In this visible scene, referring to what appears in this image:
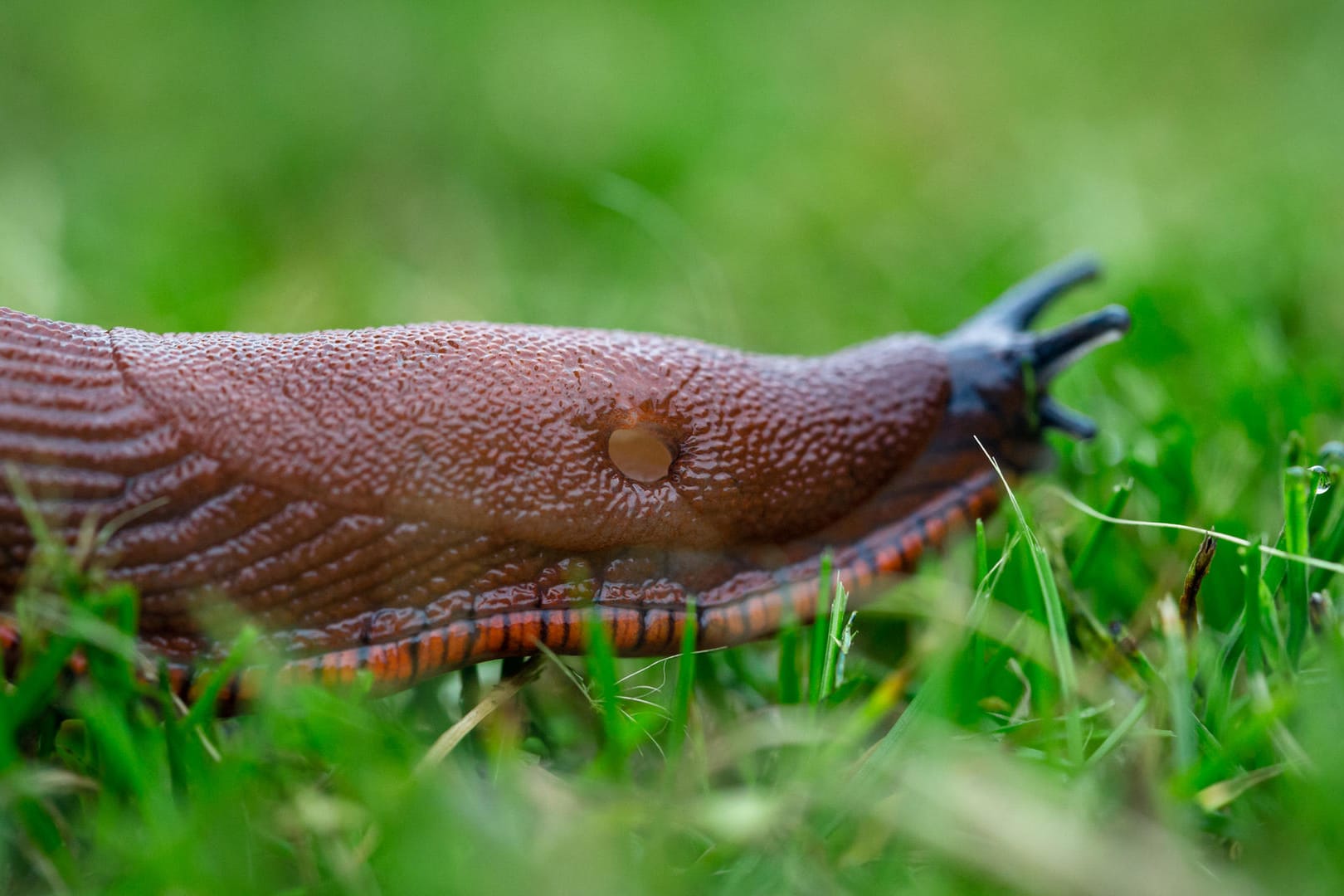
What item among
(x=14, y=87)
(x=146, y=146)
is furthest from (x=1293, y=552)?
(x=14, y=87)

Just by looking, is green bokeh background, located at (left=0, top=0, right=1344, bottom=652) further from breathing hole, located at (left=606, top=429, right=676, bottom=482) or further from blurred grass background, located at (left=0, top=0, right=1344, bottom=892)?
breathing hole, located at (left=606, top=429, right=676, bottom=482)

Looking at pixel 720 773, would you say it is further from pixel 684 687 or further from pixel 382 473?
pixel 382 473

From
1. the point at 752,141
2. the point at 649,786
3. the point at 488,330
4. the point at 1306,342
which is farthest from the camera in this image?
the point at 752,141

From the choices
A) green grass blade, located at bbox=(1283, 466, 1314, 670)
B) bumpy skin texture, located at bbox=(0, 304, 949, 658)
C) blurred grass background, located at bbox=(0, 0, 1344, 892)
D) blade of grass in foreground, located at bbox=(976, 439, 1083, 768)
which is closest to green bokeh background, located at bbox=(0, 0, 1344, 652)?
blurred grass background, located at bbox=(0, 0, 1344, 892)

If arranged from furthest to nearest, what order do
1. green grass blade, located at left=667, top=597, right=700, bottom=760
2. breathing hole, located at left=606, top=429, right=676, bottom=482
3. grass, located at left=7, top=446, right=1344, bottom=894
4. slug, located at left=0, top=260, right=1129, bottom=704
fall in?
breathing hole, located at left=606, top=429, right=676, bottom=482 < slug, located at left=0, top=260, right=1129, bottom=704 < green grass blade, located at left=667, top=597, right=700, bottom=760 < grass, located at left=7, top=446, right=1344, bottom=894

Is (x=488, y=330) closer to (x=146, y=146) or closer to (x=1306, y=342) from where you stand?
(x=1306, y=342)
